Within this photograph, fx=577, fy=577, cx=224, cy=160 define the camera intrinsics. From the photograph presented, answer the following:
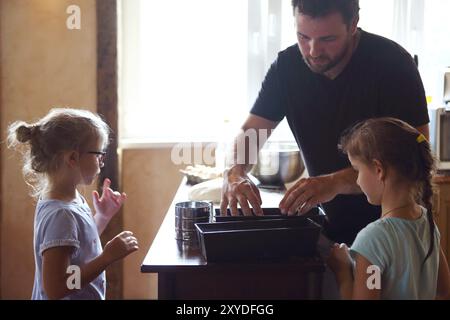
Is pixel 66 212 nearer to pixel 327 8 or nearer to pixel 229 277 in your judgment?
pixel 229 277

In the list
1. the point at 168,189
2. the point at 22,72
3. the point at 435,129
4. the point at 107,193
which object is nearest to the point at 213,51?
the point at 168,189

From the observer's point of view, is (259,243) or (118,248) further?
(118,248)

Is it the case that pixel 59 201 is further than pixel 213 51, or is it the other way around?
pixel 213 51

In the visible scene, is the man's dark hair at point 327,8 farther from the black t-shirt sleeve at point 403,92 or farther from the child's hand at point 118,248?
the child's hand at point 118,248

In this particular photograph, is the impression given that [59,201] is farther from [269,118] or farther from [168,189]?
[168,189]

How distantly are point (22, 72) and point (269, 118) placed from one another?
143 cm

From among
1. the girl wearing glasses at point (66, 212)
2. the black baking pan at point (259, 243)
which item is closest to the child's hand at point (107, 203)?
the girl wearing glasses at point (66, 212)

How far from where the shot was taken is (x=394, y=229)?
1325mm

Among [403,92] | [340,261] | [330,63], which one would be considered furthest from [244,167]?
[340,261]

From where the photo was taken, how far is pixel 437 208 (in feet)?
8.89

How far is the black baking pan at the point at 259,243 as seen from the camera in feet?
4.36

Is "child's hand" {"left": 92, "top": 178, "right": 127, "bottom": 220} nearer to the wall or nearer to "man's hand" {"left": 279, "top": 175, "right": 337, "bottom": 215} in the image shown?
"man's hand" {"left": 279, "top": 175, "right": 337, "bottom": 215}

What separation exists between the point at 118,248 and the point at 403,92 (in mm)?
963

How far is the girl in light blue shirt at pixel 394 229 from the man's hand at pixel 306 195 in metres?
0.15
